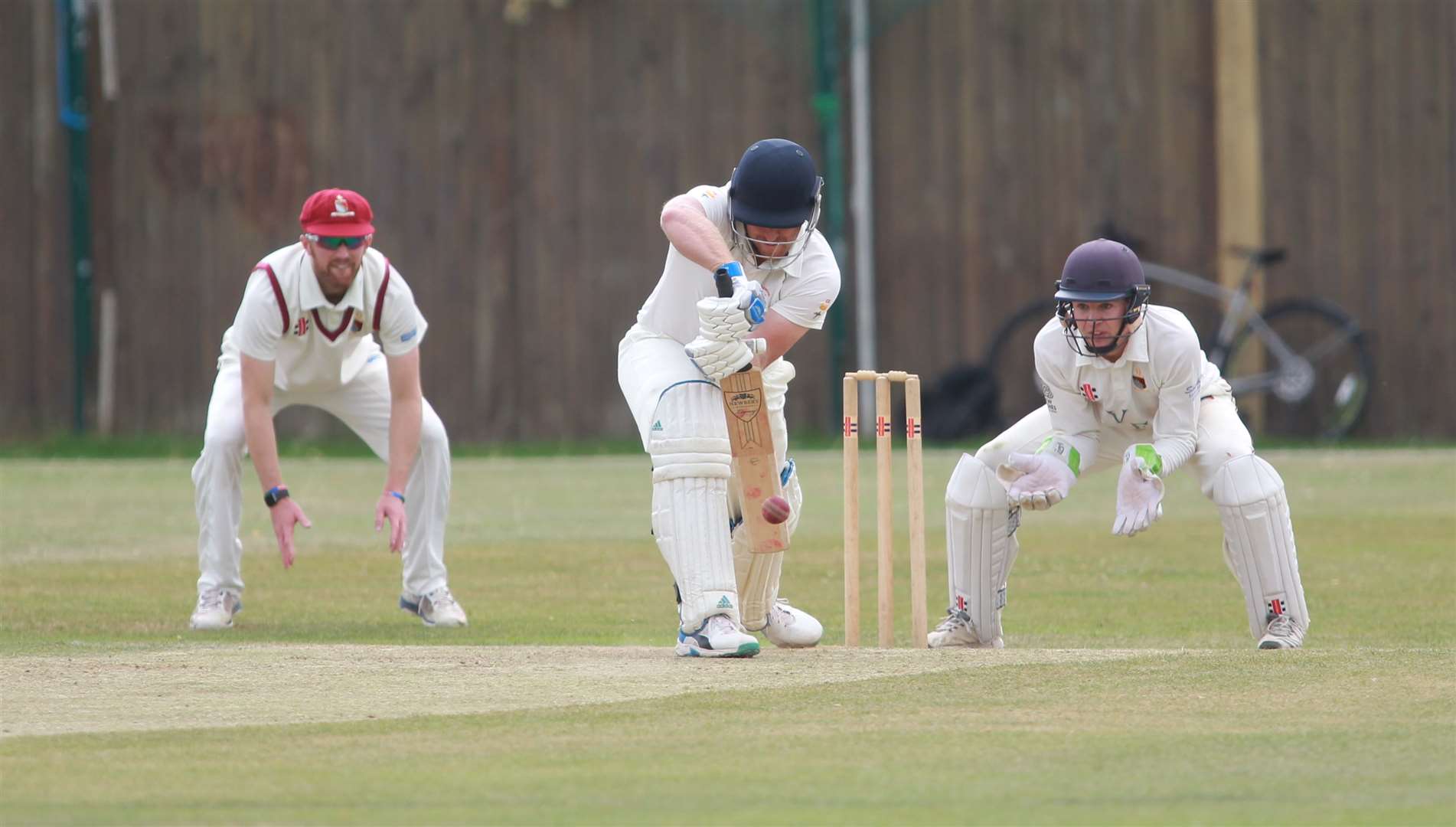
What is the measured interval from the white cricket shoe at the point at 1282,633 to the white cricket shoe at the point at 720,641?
4.65 ft

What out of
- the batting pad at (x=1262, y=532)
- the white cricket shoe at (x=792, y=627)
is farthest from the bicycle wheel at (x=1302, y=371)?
the white cricket shoe at (x=792, y=627)

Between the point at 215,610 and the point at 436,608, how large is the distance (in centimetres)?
67

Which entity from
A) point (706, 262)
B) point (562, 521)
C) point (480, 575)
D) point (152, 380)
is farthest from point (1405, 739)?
point (152, 380)

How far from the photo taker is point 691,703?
4223 millimetres

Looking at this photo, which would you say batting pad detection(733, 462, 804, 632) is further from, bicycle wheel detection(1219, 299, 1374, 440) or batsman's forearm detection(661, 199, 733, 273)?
bicycle wheel detection(1219, 299, 1374, 440)

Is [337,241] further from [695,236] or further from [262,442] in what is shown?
[695,236]

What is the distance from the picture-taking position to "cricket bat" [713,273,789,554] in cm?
503

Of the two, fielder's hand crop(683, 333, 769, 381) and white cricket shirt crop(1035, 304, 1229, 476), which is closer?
fielder's hand crop(683, 333, 769, 381)

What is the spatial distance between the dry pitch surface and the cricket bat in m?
0.31

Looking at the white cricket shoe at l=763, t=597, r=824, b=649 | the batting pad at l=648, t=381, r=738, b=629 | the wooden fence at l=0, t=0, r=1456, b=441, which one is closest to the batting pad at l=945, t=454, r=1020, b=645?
the white cricket shoe at l=763, t=597, r=824, b=649

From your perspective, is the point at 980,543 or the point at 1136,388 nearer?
the point at 1136,388

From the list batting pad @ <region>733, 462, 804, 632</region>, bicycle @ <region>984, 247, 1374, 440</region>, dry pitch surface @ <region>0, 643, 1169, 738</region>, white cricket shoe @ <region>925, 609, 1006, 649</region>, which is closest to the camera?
dry pitch surface @ <region>0, 643, 1169, 738</region>

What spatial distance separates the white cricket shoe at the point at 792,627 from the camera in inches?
215

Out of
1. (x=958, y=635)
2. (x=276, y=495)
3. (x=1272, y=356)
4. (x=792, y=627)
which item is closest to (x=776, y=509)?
(x=792, y=627)
